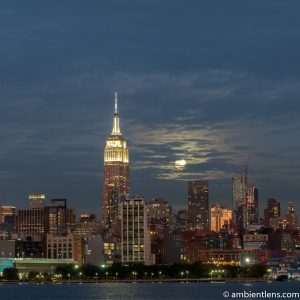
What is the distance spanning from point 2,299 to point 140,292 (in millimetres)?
26857

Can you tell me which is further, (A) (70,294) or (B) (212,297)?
(A) (70,294)

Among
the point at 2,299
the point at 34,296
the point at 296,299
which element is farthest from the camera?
the point at 34,296

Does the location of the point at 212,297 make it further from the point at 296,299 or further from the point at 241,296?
→ the point at 296,299

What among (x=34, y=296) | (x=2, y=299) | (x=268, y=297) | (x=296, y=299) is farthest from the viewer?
(x=34, y=296)

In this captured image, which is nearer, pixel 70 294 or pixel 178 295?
pixel 178 295

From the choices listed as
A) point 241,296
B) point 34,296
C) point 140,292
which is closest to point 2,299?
point 34,296

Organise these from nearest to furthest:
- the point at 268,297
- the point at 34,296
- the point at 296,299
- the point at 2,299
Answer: the point at 296,299, the point at 268,297, the point at 2,299, the point at 34,296

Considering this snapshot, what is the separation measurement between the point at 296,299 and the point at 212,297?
2398cm

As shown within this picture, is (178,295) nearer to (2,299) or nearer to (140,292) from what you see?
(140,292)

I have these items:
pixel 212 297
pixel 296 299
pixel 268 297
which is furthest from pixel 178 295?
pixel 296 299

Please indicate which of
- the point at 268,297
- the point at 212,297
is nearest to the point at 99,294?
the point at 212,297

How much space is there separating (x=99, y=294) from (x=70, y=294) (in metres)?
7.92

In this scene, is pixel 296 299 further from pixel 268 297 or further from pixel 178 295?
pixel 178 295

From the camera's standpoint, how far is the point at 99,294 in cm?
17988
